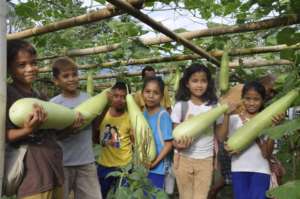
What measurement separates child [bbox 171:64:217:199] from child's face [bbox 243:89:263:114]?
276mm

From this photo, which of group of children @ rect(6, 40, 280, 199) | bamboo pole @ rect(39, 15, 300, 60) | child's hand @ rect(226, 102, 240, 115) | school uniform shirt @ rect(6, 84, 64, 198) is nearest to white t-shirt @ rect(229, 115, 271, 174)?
group of children @ rect(6, 40, 280, 199)

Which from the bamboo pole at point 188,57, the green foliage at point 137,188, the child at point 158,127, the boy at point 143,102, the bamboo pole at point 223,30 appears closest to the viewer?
the green foliage at point 137,188

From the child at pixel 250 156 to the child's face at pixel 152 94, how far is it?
1.97 feet

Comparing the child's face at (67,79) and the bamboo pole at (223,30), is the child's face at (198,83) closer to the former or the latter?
the bamboo pole at (223,30)

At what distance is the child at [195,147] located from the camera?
3799mm

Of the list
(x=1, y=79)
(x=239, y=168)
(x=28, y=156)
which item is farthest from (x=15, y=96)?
(x=239, y=168)

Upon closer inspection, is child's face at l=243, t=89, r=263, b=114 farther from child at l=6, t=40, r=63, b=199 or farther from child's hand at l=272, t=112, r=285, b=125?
child at l=6, t=40, r=63, b=199

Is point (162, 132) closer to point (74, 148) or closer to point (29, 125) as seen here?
point (74, 148)

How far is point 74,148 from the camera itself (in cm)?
366

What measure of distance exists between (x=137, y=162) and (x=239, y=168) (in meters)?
1.24

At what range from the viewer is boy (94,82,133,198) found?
4328mm

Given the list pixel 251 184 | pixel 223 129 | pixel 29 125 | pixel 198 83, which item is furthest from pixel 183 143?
pixel 29 125

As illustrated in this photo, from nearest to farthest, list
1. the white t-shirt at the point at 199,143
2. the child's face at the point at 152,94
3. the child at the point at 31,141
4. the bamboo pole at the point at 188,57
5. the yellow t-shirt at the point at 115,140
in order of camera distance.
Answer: the child at the point at 31,141 → the white t-shirt at the point at 199,143 → the child's face at the point at 152,94 → the yellow t-shirt at the point at 115,140 → the bamboo pole at the point at 188,57

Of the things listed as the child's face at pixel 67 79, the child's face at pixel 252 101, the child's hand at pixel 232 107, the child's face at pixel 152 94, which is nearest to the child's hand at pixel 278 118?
the child's face at pixel 252 101
